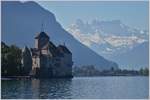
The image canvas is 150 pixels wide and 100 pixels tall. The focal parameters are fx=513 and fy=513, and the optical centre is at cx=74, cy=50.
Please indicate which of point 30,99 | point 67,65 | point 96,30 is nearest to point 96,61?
point 96,30

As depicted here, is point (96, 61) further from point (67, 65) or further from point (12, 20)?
point (67, 65)

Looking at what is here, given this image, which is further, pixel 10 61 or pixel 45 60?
pixel 45 60

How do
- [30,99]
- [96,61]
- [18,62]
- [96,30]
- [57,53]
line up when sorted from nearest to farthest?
1. [30,99]
2. [18,62]
3. [57,53]
4. [96,30]
5. [96,61]

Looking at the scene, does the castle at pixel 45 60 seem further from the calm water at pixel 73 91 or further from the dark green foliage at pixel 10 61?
the calm water at pixel 73 91

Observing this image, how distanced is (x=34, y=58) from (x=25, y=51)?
317 centimetres

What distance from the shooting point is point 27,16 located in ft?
643

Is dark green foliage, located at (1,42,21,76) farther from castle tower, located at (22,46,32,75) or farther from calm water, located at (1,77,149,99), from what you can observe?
calm water, located at (1,77,149,99)

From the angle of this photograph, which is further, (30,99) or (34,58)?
(34,58)

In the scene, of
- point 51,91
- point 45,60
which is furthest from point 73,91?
point 45,60

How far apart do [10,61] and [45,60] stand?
18990 millimetres

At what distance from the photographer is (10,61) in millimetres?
56719

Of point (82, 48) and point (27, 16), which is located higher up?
point (27, 16)

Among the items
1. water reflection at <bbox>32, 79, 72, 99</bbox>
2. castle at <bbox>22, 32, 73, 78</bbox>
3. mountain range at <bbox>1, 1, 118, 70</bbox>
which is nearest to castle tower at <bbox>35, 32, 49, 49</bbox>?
castle at <bbox>22, 32, 73, 78</bbox>

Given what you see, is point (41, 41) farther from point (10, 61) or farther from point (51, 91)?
point (51, 91)
